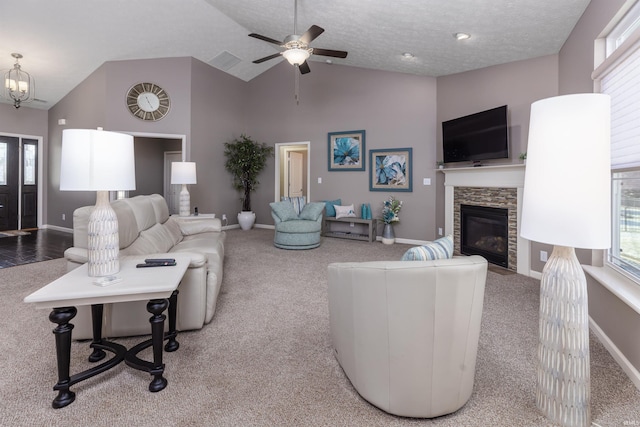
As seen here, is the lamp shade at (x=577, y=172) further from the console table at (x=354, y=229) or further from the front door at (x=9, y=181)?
the front door at (x=9, y=181)

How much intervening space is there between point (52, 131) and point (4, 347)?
7021mm

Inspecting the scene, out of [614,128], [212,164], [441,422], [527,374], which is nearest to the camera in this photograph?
[441,422]

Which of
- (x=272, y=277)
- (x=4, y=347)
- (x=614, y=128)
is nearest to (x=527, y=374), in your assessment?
(x=614, y=128)

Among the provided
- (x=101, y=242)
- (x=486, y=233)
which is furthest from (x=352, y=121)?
(x=101, y=242)

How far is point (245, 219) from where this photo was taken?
24.1 feet

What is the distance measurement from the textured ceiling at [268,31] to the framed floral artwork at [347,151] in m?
1.33

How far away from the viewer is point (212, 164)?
22.7 ft

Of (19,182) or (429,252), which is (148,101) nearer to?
(19,182)

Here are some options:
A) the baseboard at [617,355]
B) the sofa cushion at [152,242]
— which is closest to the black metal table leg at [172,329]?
the sofa cushion at [152,242]

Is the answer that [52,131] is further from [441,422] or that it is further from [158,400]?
[441,422]

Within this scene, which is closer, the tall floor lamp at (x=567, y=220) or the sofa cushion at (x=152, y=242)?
the tall floor lamp at (x=567, y=220)

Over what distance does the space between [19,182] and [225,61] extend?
206 inches

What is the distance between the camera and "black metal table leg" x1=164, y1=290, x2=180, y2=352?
2100 mm

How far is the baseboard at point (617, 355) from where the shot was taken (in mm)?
1789
